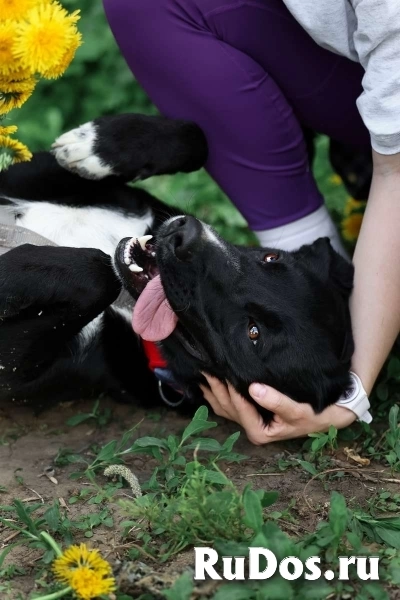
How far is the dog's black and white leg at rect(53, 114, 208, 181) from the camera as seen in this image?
2.90 metres

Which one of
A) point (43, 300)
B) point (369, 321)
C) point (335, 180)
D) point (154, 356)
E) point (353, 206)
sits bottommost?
point (335, 180)

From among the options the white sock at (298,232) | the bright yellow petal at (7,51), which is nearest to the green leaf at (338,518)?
the bright yellow petal at (7,51)

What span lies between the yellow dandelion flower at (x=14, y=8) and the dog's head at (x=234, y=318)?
2.87 feet

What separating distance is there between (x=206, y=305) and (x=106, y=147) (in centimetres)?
76

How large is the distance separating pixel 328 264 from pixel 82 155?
96cm

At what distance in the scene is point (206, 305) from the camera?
8.34 ft

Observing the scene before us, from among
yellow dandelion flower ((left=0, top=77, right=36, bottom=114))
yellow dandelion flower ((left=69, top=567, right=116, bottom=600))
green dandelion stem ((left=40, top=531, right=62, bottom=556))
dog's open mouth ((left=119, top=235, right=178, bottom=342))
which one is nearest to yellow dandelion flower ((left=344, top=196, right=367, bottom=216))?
dog's open mouth ((left=119, top=235, right=178, bottom=342))

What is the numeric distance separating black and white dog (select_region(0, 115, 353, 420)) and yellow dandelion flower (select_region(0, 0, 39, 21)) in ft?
2.62

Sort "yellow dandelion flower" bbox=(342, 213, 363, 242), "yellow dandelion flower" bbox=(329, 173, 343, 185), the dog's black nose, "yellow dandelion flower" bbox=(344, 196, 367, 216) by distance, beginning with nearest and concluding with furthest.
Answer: the dog's black nose → "yellow dandelion flower" bbox=(342, 213, 363, 242) → "yellow dandelion flower" bbox=(344, 196, 367, 216) → "yellow dandelion flower" bbox=(329, 173, 343, 185)

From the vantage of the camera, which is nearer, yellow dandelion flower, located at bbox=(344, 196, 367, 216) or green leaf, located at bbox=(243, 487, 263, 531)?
green leaf, located at bbox=(243, 487, 263, 531)

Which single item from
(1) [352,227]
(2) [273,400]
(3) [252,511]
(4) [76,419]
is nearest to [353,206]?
(1) [352,227]

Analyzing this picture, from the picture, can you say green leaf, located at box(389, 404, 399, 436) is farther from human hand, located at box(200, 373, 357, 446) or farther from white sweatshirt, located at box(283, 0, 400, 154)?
white sweatshirt, located at box(283, 0, 400, 154)

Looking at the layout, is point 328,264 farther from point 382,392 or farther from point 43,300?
point 43,300

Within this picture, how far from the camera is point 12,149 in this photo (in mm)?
2109
